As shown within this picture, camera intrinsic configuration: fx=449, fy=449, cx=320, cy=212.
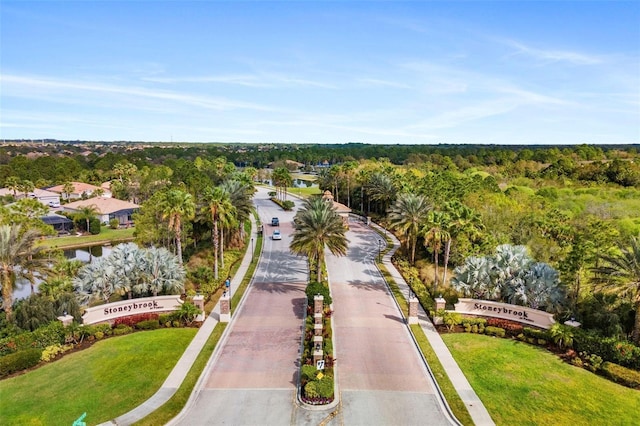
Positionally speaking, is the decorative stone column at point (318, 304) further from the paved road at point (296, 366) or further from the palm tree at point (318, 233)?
the palm tree at point (318, 233)

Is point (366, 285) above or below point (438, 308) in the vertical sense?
below

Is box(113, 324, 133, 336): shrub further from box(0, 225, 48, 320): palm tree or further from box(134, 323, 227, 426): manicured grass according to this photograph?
box(0, 225, 48, 320): palm tree

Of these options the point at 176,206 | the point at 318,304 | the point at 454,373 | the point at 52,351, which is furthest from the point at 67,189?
the point at 454,373

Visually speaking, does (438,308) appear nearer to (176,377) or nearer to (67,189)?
(176,377)

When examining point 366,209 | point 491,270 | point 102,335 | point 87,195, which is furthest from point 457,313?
point 87,195

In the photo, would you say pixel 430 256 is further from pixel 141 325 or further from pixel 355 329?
pixel 141 325

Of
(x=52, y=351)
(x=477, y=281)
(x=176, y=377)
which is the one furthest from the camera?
(x=477, y=281)
